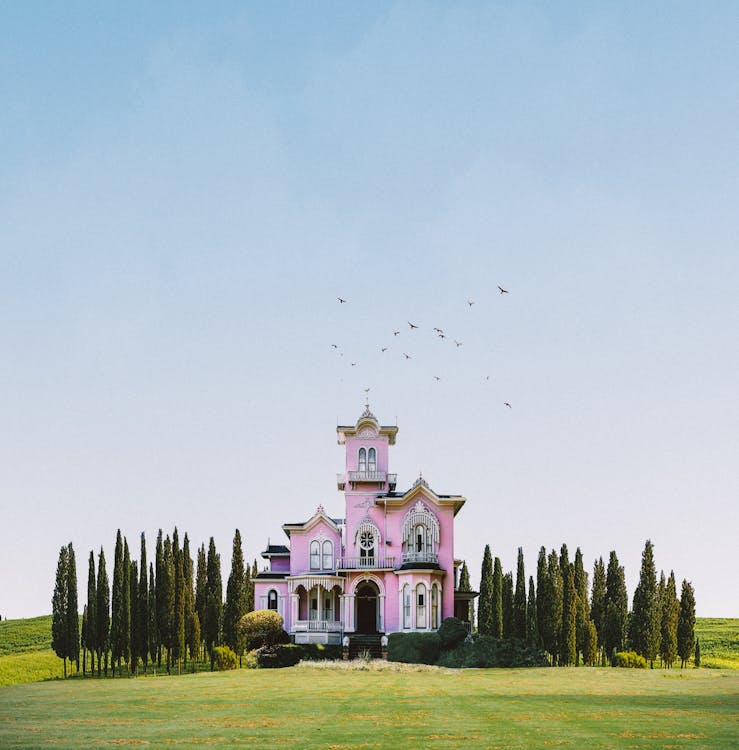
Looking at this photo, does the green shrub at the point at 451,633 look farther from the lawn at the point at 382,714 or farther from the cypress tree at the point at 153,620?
the cypress tree at the point at 153,620

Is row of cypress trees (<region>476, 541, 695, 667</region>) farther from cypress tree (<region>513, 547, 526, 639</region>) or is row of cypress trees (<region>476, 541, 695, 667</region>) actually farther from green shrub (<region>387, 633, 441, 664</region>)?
green shrub (<region>387, 633, 441, 664</region>)

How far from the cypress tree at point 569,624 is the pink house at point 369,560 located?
676 cm

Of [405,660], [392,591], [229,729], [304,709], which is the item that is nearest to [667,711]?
[304,709]

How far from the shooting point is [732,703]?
96.4 feet

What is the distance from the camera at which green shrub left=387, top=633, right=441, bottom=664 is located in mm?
55594

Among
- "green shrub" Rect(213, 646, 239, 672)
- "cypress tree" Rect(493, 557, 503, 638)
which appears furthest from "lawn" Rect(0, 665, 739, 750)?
"cypress tree" Rect(493, 557, 503, 638)

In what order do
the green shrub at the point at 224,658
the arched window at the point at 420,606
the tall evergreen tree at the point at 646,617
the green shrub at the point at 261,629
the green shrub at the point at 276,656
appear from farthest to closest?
the tall evergreen tree at the point at 646,617
the arched window at the point at 420,606
the green shrub at the point at 261,629
the green shrub at the point at 224,658
the green shrub at the point at 276,656

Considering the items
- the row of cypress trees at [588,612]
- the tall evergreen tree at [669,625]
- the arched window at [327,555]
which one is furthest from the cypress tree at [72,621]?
the tall evergreen tree at [669,625]

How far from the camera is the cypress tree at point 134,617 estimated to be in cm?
6147

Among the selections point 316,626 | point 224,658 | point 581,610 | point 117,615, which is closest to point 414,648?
point 316,626

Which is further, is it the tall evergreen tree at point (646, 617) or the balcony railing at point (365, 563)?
the balcony railing at point (365, 563)

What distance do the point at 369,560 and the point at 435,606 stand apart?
205 inches

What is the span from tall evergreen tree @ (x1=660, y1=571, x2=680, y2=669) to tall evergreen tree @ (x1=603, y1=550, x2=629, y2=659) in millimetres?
3270

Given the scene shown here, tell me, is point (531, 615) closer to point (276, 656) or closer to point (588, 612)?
point (588, 612)
